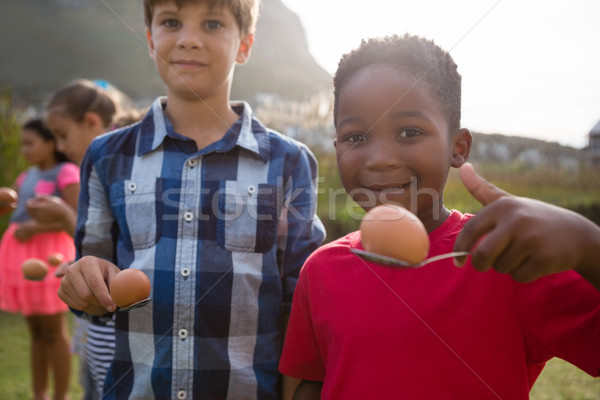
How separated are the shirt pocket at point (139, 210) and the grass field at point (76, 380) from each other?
2595 millimetres

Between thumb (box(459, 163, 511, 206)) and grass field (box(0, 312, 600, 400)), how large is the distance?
121 inches

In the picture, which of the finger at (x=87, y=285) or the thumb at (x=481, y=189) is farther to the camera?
the finger at (x=87, y=285)

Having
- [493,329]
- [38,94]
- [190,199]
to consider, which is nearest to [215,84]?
[190,199]

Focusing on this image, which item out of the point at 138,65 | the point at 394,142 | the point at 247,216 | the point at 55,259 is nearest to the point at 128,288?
the point at 247,216

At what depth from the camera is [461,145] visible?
141cm

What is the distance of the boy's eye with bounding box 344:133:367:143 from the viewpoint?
4.32 feet

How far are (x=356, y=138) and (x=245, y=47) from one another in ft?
2.96

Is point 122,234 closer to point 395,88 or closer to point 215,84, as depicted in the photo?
point 215,84

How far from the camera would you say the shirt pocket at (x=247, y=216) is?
5.58ft

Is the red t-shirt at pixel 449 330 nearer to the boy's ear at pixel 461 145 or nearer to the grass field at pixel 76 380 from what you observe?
the boy's ear at pixel 461 145

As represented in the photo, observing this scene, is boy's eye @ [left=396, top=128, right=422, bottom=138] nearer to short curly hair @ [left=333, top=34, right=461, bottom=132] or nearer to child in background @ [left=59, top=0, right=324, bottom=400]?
short curly hair @ [left=333, top=34, right=461, bottom=132]

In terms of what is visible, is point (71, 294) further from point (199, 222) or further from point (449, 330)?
point (449, 330)

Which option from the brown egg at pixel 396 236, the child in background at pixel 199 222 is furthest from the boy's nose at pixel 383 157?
the child in background at pixel 199 222

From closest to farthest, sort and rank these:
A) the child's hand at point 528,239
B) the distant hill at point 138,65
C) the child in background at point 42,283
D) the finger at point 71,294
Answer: the child's hand at point 528,239 < the finger at point 71,294 < the child in background at point 42,283 < the distant hill at point 138,65
